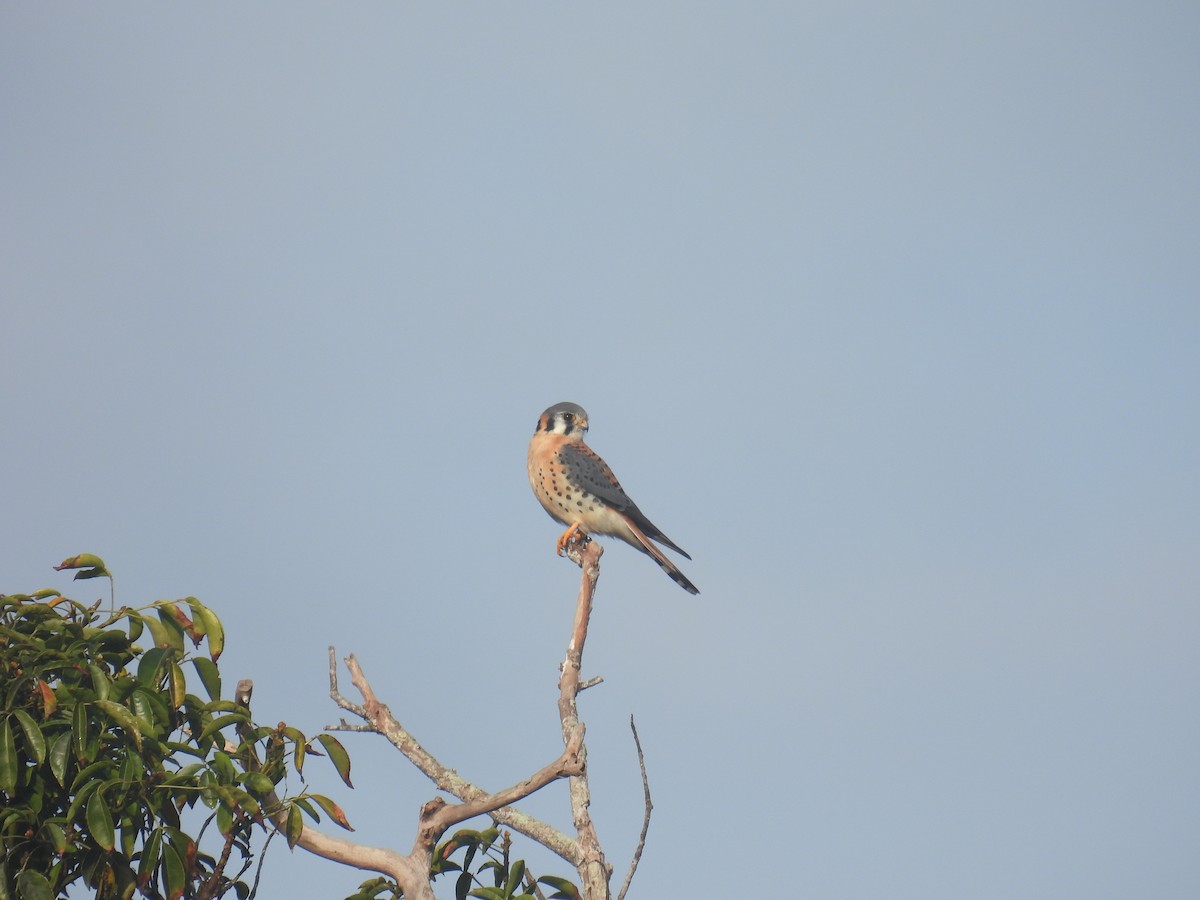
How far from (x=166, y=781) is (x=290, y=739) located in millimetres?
391

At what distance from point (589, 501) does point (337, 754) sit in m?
4.36

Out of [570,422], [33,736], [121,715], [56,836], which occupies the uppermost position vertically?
[570,422]

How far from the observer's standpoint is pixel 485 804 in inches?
157

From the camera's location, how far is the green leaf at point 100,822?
3.21 metres

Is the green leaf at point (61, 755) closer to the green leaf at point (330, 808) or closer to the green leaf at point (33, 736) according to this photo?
the green leaf at point (33, 736)

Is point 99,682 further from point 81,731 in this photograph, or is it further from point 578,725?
point 578,725

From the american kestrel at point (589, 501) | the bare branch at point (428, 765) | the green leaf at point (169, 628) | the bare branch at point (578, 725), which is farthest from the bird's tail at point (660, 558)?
the green leaf at point (169, 628)

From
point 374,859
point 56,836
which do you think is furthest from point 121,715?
point 374,859

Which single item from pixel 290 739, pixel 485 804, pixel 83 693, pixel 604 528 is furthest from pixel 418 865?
pixel 604 528

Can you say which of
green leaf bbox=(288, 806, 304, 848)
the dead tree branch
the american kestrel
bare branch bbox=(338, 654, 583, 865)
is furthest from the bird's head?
green leaf bbox=(288, 806, 304, 848)

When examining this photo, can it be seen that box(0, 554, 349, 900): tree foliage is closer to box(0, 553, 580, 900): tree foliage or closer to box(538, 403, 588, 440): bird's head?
box(0, 553, 580, 900): tree foliage

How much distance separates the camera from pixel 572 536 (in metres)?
8.04

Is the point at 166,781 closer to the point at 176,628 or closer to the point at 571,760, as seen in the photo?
the point at 176,628

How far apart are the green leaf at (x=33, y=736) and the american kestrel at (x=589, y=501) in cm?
464
